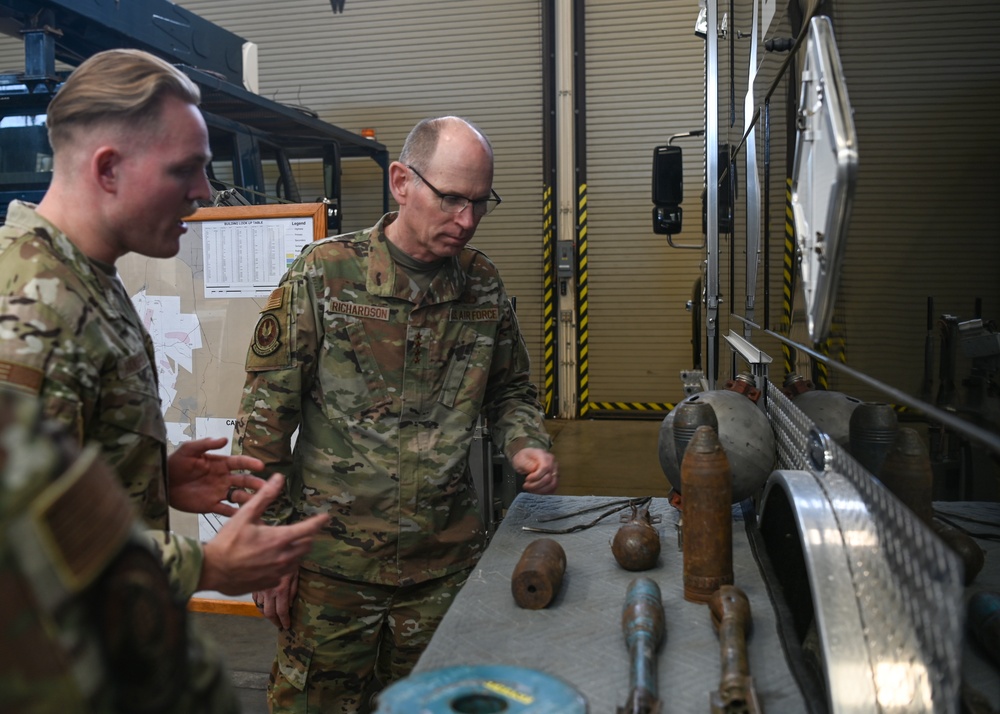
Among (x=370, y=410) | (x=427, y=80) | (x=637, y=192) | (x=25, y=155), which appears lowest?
(x=370, y=410)

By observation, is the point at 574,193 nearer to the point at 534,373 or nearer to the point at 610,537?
the point at 534,373

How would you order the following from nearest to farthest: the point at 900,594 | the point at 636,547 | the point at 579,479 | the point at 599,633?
the point at 900,594 < the point at 599,633 < the point at 636,547 < the point at 579,479

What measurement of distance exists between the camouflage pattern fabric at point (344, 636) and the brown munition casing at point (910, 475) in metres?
1.27

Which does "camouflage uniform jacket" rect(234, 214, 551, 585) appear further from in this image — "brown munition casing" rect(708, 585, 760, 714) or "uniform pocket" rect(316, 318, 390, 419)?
"brown munition casing" rect(708, 585, 760, 714)

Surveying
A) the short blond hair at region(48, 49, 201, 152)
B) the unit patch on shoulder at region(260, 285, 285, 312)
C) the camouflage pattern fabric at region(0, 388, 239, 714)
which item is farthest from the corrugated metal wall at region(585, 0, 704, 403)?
the camouflage pattern fabric at region(0, 388, 239, 714)

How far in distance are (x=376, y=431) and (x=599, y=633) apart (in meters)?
0.92

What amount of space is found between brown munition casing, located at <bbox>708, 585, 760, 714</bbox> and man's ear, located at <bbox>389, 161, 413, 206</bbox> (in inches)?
50.9

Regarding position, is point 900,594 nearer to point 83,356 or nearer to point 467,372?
point 83,356

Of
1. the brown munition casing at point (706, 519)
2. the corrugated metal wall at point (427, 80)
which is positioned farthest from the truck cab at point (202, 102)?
the brown munition casing at point (706, 519)

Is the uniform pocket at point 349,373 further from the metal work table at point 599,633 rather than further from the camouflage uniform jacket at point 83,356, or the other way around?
the camouflage uniform jacket at point 83,356

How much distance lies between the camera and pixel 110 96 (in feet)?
4.49

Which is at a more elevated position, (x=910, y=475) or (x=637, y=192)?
(x=637, y=192)

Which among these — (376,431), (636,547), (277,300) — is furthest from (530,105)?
(636,547)

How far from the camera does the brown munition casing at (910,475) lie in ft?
4.32
